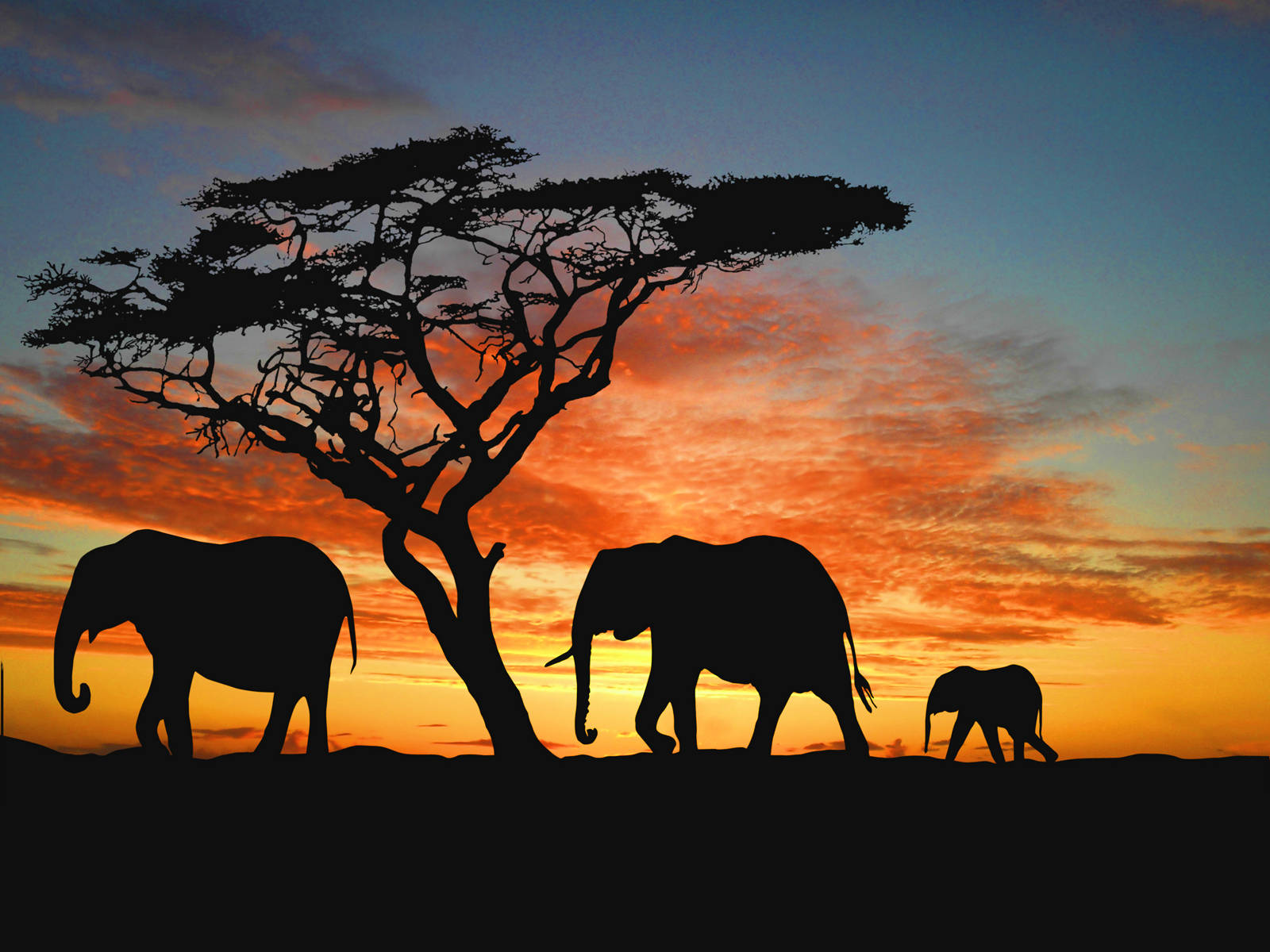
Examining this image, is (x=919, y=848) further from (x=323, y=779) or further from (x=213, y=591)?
(x=213, y=591)

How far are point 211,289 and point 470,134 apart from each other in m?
5.05

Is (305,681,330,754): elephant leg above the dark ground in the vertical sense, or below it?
above

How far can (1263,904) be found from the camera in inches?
382

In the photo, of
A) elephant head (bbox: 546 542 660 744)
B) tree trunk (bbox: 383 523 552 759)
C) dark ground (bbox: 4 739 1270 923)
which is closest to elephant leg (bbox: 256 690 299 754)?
dark ground (bbox: 4 739 1270 923)

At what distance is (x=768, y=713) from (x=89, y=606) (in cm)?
938

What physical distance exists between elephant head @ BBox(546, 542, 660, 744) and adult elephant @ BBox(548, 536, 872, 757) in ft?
0.05

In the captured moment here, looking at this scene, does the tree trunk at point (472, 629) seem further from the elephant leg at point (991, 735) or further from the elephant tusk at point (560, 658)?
the elephant leg at point (991, 735)

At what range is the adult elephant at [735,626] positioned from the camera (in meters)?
16.7

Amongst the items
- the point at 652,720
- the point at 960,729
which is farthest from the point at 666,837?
the point at 960,729

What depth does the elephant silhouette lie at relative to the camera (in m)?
15.6

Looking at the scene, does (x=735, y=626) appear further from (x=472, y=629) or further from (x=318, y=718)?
(x=318, y=718)

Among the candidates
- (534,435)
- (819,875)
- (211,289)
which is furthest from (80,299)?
(819,875)

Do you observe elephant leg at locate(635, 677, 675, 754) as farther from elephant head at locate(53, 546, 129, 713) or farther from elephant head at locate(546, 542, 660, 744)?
elephant head at locate(53, 546, 129, 713)

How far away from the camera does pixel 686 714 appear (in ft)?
53.5
